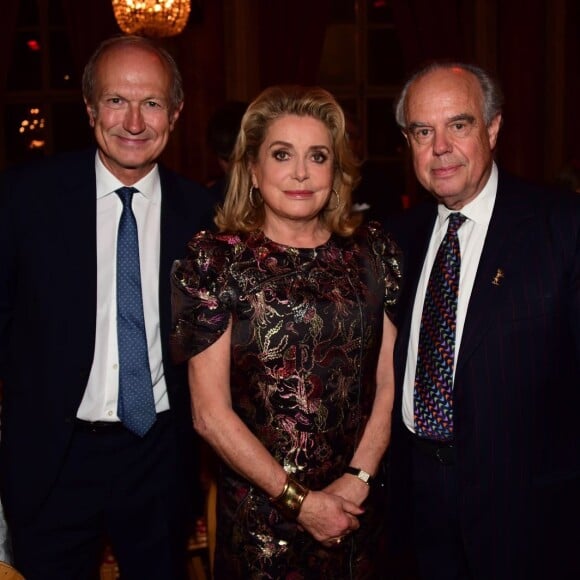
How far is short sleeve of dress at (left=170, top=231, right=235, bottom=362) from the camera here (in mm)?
1846

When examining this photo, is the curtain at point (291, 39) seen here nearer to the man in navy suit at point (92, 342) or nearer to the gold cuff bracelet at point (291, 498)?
the man in navy suit at point (92, 342)

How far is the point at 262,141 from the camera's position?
193cm

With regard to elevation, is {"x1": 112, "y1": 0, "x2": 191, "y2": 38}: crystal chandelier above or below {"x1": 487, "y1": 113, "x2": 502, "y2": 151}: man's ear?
above

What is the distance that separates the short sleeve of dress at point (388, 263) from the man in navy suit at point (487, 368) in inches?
1.6

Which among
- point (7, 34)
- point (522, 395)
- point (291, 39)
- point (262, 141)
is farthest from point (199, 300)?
point (7, 34)

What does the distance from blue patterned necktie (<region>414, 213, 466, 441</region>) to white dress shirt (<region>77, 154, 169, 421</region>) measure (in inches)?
29.0

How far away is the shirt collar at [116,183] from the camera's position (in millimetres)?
2100

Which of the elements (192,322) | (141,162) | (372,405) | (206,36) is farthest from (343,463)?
(206,36)

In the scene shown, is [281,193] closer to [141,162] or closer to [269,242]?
[269,242]

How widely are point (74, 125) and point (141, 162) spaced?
18.0 ft

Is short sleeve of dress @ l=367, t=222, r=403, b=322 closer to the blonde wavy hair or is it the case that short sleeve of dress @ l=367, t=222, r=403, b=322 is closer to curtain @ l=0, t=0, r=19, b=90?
the blonde wavy hair

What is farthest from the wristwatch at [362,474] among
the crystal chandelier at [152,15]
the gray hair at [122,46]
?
the crystal chandelier at [152,15]

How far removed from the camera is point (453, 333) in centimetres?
192

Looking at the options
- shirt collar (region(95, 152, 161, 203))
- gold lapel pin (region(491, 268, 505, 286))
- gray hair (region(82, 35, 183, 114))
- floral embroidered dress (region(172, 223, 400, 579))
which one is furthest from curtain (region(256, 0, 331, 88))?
gold lapel pin (region(491, 268, 505, 286))
